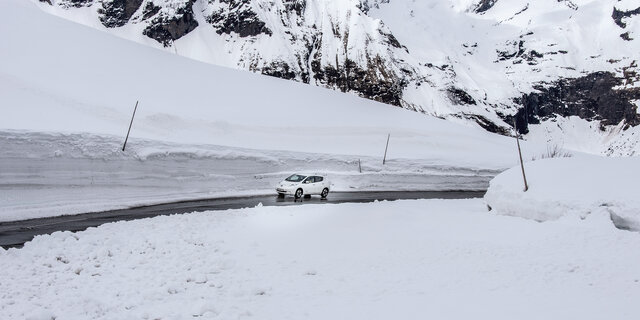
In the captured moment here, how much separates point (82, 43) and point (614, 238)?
1711 inches

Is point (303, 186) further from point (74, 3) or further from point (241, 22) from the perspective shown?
point (74, 3)

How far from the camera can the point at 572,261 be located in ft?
37.0

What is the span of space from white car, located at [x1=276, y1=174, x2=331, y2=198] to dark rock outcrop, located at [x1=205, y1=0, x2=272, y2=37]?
141762 millimetres

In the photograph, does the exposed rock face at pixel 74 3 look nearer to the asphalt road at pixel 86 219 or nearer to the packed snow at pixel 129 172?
the packed snow at pixel 129 172

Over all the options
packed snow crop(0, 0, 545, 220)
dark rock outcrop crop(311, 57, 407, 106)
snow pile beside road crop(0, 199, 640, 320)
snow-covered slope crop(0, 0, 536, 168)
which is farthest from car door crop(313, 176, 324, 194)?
dark rock outcrop crop(311, 57, 407, 106)

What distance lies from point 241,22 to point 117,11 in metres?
45.6

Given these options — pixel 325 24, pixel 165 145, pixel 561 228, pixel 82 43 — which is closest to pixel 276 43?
pixel 325 24

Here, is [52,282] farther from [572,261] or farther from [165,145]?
[165,145]

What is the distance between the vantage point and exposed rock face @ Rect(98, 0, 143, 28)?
536 feet

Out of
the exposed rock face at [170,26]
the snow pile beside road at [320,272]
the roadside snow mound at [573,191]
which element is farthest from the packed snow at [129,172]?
the exposed rock face at [170,26]

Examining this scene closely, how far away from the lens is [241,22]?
162 m

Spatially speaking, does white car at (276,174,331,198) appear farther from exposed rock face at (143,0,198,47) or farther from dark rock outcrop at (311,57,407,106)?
exposed rock face at (143,0,198,47)

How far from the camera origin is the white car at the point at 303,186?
86.3ft

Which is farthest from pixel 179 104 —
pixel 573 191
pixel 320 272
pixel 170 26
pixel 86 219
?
pixel 170 26
